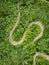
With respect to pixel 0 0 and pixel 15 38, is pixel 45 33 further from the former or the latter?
pixel 0 0

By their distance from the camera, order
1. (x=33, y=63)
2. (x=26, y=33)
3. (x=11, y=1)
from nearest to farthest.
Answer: (x=33, y=63)
(x=26, y=33)
(x=11, y=1)

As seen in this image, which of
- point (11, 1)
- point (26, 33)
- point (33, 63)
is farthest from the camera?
point (11, 1)

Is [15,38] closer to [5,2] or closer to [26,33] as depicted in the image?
[26,33]

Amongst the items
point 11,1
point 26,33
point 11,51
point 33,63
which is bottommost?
point 33,63

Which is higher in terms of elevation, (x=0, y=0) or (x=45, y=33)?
(x=0, y=0)

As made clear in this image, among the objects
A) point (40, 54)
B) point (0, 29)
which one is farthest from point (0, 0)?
point (40, 54)

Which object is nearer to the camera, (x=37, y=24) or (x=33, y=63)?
(x=33, y=63)
